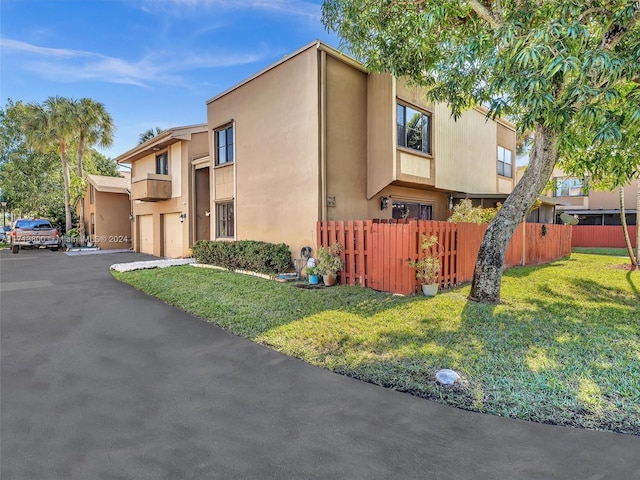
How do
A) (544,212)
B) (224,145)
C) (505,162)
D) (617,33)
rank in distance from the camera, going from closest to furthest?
1. (617,33)
2. (224,145)
3. (505,162)
4. (544,212)

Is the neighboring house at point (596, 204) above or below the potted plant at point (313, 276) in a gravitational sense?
above

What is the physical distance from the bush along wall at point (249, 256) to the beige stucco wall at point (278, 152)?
479mm

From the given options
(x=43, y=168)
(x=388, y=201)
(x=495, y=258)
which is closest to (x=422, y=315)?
(x=495, y=258)

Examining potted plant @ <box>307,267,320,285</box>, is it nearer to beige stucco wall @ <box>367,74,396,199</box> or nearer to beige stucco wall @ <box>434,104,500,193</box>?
beige stucco wall @ <box>367,74,396,199</box>

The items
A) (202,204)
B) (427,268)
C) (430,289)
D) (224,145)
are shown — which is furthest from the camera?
(202,204)

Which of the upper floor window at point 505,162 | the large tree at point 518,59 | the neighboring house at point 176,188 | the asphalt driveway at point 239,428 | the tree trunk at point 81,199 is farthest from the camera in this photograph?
the tree trunk at point 81,199

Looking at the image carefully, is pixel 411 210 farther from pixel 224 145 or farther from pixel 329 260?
pixel 224 145

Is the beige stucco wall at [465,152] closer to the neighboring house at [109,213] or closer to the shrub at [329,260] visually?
the shrub at [329,260]

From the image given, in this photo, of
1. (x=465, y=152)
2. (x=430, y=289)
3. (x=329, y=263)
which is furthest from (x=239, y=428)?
(x=465, y=152)

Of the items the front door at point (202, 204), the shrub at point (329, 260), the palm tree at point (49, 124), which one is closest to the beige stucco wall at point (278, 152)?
the shrub at point (329, 260)

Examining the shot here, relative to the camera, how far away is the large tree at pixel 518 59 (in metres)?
4.50

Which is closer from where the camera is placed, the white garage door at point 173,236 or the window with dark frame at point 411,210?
the window with dark frame at point 411,210

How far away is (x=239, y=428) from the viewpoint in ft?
9.52

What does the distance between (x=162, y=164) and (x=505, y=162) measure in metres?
18.6
